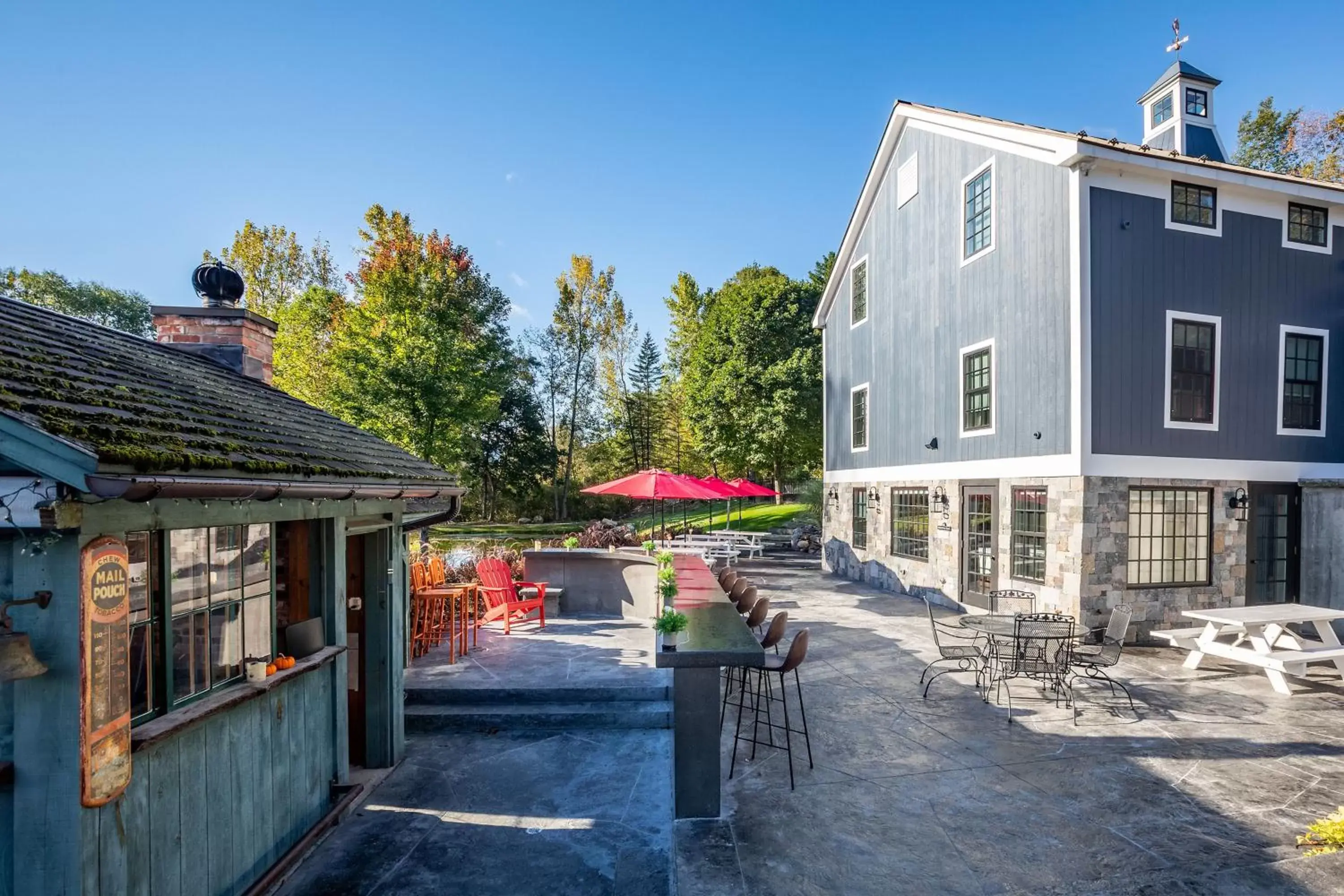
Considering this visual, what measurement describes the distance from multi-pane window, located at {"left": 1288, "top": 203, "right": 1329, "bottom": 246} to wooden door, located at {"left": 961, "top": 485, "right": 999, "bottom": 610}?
6.39m

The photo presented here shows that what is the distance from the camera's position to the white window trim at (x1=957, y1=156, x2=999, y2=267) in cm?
1052

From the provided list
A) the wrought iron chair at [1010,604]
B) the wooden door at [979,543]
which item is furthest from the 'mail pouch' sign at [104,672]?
the wooden door at [979,543]

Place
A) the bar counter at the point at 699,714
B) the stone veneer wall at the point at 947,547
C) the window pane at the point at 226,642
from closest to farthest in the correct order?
1. the window pane at the point at 226,642
2. the bar counter at the point at 699,714
3. the stone veneer wall at the point at 947,547

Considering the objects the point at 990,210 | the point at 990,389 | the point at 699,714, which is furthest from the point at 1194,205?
the point at 699,714

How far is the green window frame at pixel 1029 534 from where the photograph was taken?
937 cm

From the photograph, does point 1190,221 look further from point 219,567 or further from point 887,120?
point 219,567

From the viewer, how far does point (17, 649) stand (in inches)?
81.5

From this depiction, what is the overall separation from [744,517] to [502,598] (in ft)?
64.6

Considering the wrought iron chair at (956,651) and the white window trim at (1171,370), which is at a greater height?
the white window trim at (1171,370)

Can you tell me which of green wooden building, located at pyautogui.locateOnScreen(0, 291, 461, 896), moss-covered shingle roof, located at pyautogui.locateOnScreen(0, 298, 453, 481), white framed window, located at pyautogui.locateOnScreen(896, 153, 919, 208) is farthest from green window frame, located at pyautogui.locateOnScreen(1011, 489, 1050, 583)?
moss-covered shingle roof, located at pyautogui.locateOnScreen(0, 298, 453, 481)

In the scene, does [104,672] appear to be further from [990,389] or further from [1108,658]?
[990,389]

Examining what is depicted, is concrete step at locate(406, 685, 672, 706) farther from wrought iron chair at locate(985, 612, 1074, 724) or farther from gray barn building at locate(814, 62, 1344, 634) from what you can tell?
gray barn building at locate(814, 62, 1344, 634)

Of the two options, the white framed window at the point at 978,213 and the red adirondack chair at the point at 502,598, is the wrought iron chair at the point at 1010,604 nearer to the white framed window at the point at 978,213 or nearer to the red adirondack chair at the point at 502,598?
the white framed window at the point at 978,213

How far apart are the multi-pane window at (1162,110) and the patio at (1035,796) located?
1156 cm
